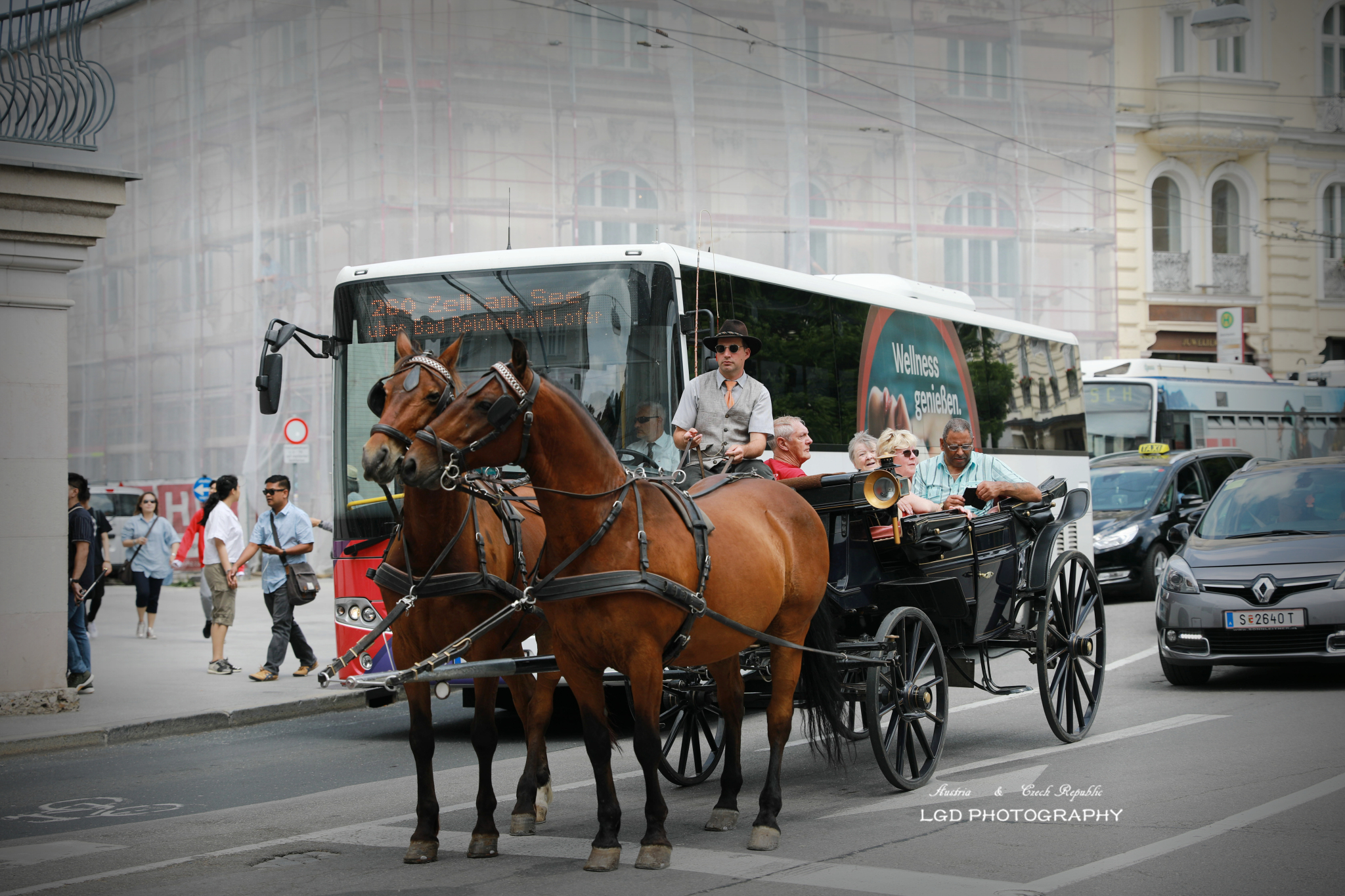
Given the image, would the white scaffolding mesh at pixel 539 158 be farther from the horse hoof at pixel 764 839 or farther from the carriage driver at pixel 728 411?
the horse hoof at pixel 764 839

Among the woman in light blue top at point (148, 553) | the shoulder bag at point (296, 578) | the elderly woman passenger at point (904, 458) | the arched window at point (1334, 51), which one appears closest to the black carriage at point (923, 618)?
the elderly woman passenger at point (904, 458)

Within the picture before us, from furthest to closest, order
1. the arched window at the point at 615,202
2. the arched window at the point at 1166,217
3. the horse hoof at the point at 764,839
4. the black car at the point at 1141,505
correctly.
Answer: the arched window at the point at 1166,217
the arched window at the point at 615,202
the black car at the point at 1141,505
the horse hoof at the point at 764,839

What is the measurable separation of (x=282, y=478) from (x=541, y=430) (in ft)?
25.6

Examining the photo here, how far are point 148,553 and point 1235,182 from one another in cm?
2979

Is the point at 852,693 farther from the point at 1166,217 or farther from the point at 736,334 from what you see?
the point at 1166,217

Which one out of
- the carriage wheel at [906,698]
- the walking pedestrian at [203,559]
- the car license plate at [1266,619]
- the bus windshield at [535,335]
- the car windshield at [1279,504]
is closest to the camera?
the carriage wheel at [906,698]

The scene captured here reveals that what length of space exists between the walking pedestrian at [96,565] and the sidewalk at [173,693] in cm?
42

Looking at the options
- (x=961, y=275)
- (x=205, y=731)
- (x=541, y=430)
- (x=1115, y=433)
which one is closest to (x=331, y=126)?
(x=961, y=275)

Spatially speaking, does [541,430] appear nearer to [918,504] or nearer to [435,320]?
[918,504]

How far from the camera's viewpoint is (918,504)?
833 cm

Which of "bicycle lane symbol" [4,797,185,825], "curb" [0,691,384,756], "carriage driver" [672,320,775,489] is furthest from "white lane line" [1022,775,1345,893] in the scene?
"curb" [0,691,384,756]

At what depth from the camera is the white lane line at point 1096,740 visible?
7.96 meters

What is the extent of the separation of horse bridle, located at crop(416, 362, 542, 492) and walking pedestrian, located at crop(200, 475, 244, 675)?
8.84 metres

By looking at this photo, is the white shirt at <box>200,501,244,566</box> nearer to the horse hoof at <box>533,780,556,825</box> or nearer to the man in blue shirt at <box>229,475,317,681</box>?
the man in blue shirt at <box>229,475,317,681</box>
